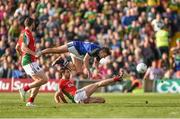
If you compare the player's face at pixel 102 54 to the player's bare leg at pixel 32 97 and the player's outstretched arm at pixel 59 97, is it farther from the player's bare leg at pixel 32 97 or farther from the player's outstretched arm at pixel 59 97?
the player's bare leg at pixel 32 97

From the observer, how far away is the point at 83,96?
22.0 m

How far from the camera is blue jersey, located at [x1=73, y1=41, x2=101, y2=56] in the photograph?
23.0 m

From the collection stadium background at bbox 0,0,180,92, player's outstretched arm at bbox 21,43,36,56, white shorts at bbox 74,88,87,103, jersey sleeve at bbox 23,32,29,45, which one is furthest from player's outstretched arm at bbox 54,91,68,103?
stadium background at bbox 0,0,180,92

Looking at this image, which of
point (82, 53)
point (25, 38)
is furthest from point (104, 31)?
point (25, 38)

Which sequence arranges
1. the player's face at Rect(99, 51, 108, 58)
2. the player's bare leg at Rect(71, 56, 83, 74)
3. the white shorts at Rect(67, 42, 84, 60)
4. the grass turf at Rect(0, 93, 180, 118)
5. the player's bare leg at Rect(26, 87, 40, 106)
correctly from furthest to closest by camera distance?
the player's bare leg at Rect(71, 56, 83, 74), the white shorts at Rect(67, 42, 84, 60), the player's face at Rect(99, 51, 108, 58), the player's bare leg at Rect(26, 87, 40, 106), the grass turf at Rect(0, 93, 180, 118)

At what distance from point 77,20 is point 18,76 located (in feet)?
15.7

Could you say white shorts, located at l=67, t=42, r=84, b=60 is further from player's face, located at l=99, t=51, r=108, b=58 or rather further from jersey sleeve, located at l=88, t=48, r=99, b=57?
player's face, located at l=99, t=51, r=108, b=58

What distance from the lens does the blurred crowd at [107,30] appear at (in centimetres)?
3628

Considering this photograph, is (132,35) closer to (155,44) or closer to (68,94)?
(155,44)

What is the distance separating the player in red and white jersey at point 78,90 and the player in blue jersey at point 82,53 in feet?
1.98

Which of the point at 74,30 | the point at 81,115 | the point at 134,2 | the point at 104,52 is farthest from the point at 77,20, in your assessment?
the point at 81,115

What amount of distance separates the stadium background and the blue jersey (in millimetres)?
11143

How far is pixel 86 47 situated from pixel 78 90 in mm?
1810

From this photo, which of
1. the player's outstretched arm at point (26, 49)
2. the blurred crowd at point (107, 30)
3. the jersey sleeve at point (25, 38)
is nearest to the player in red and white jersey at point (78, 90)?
the player's outstretched arm at point (26, 49)
